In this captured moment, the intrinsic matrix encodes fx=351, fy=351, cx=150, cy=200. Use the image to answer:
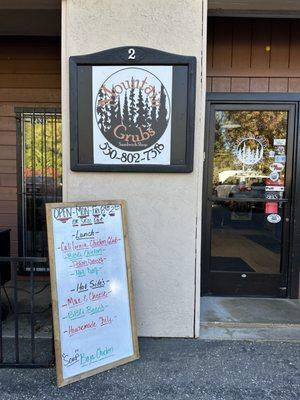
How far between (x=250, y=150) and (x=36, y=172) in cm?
265

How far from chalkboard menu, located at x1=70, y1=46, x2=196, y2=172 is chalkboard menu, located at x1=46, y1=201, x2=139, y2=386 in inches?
18.4

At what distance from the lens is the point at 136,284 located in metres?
3.07

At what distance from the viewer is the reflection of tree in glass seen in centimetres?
389

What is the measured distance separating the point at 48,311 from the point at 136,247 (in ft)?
4.43

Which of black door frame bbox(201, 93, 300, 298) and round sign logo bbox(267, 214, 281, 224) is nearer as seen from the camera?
black door frame bbox(201, 93, 300, 298)

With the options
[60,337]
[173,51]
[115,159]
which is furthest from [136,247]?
[173,51]

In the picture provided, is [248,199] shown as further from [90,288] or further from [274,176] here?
[90,288]

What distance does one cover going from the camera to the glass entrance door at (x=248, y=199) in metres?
3.90

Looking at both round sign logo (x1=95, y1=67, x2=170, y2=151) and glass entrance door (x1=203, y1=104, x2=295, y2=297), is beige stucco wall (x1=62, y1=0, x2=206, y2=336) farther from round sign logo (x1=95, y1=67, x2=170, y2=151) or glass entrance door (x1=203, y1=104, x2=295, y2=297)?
glass entrance door (x1=203, y1=104, x2=295, y2=297)

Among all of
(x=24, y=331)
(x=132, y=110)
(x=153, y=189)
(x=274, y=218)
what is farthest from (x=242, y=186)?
(x=24, y=331)

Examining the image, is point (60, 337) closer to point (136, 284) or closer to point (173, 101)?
point (136, 284)

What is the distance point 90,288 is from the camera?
2.61m

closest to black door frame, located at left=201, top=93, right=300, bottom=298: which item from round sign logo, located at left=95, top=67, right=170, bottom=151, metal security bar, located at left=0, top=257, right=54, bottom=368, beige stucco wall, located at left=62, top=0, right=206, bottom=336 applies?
beige stucco wall, located at left=62, top=0, right=206, bottom=336

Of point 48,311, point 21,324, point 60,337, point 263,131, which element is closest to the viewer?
point 60,337
